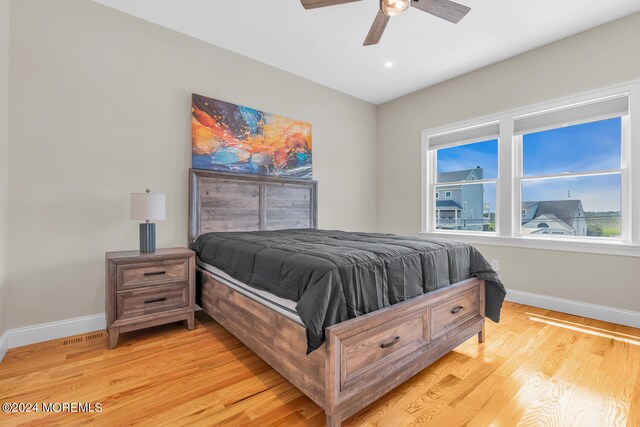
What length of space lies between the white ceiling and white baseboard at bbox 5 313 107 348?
2684 mm

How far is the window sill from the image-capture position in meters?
2.64

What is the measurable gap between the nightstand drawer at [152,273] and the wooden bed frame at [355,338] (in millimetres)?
Result: 237

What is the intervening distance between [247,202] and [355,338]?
7.36 ft

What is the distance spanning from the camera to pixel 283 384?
66.9 inches

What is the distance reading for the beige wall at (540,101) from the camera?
2.65 metres

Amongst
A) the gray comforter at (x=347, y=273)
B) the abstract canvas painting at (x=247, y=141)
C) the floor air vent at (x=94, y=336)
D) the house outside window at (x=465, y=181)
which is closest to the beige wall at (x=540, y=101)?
the house outside window at (x=465, y=181)

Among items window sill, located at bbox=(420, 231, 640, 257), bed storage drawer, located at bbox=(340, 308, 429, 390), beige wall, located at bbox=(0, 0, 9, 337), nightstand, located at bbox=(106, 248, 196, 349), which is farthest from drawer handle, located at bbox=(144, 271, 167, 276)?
window sill, located at bbox=(420, 231, 640, 257)

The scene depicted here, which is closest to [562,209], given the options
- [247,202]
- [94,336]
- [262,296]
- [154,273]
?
[262,296]

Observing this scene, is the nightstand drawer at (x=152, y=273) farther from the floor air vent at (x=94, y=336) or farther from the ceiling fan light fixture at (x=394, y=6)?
the ceiling fan light fixture at (x=394, y=6)

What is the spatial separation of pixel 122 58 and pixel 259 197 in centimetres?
177

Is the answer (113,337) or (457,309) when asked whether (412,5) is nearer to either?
(457,309)

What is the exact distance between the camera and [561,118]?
119 inches

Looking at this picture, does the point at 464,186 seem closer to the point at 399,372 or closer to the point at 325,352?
the point at 399,372

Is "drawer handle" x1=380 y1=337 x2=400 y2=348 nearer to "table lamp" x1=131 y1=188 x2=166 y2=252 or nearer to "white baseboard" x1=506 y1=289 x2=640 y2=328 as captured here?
"table lamp" x1=131 y1=188 x2=166 y2=252
